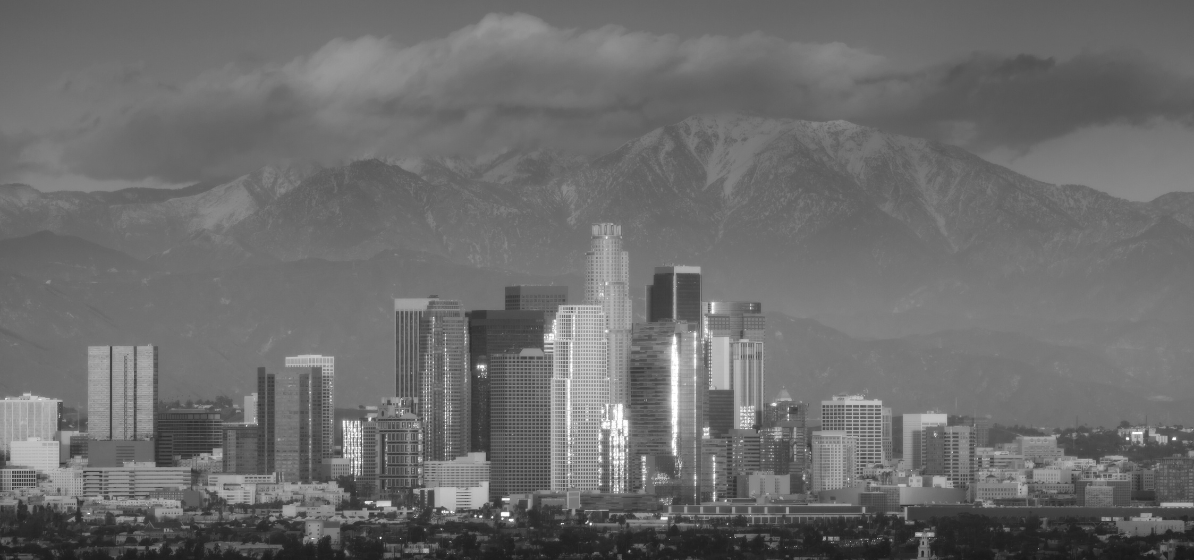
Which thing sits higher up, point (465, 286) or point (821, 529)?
point (465, 286)

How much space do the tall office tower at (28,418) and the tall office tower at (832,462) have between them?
4130 cm

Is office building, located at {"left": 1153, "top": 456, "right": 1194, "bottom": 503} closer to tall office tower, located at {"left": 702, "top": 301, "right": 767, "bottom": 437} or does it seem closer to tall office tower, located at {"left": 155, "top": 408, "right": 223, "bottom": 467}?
tall office tower, located at {"left": 702, "top": 301, "right": 767, "bottom": 437}

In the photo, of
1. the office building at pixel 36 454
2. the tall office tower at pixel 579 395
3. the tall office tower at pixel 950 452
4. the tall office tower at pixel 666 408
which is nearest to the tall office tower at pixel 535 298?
the tall office tower at pixel 666 408

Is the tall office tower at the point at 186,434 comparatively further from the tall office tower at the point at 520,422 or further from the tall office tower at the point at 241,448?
the tall office tower at the point at 520,422

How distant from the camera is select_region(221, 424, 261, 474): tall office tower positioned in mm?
129125

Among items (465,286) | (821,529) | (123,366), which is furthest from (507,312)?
(465,286)

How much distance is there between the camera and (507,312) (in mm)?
135750

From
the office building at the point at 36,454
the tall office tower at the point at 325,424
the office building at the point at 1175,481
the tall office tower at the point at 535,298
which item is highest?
the tall office tower at the point at 535,298

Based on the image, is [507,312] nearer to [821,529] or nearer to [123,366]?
[123,366]

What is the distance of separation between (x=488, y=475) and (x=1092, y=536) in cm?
3269

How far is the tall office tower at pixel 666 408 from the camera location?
406ft

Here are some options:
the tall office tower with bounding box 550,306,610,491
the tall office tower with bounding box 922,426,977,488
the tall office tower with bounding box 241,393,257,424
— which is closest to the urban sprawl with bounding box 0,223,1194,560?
the tall office tower with bounding box 550,306,610,491

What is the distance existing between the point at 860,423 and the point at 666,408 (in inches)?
703

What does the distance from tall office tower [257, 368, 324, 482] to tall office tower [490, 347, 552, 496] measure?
9823mm
